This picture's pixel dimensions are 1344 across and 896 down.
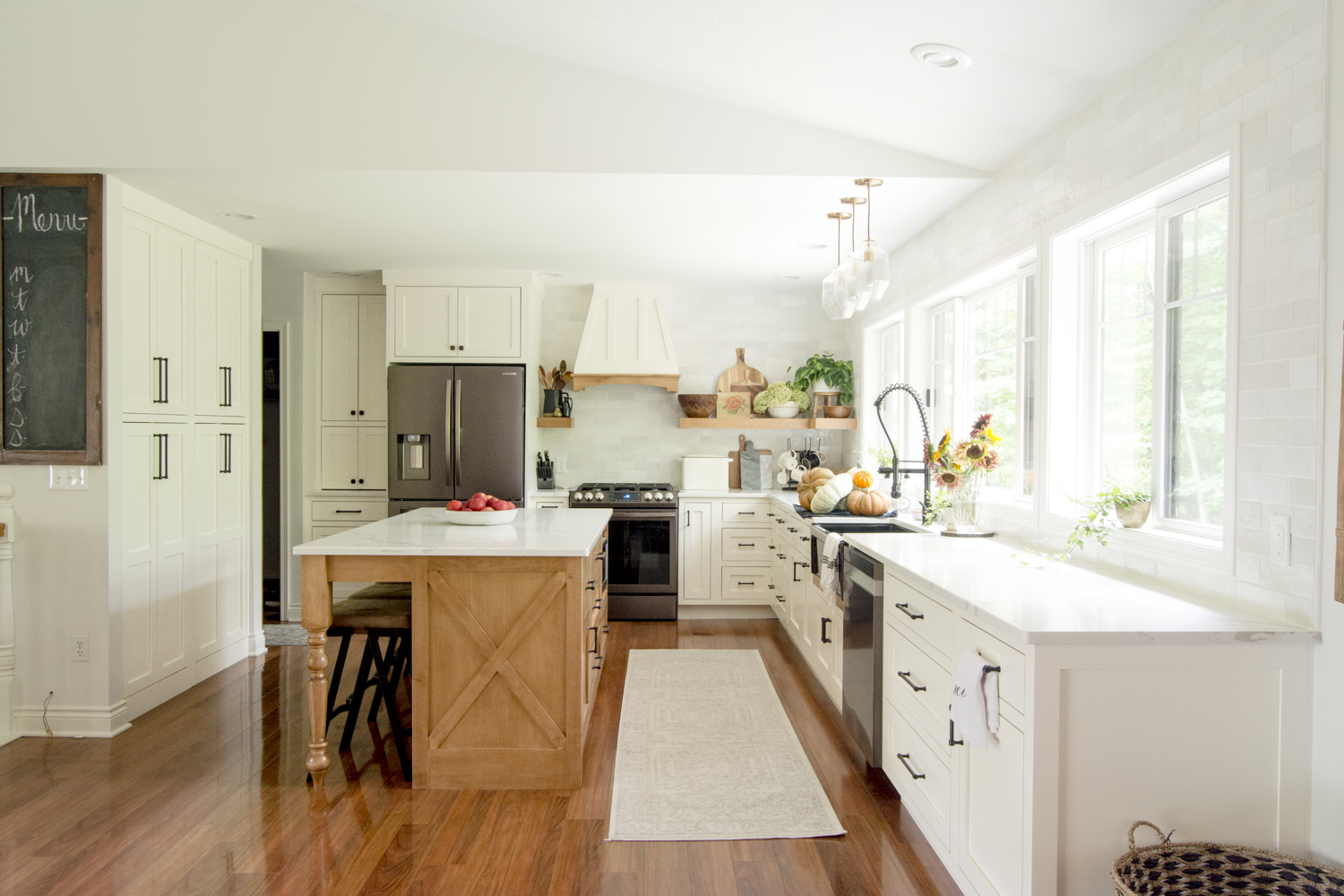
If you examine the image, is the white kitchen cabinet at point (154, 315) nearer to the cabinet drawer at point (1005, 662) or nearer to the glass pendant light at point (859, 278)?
the glass pendant light at point (859, 278)

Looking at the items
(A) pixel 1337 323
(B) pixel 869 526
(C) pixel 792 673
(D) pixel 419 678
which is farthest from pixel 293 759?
(A) pixel 1337 323

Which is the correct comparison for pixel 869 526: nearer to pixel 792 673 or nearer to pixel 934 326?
pixel 792 673

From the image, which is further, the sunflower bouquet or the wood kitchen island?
the sunflower bouquet

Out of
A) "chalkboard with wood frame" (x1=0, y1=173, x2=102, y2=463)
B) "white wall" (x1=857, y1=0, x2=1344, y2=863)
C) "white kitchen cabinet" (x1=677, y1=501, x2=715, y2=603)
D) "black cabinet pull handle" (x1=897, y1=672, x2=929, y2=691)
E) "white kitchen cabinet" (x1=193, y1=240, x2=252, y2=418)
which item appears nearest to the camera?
"white wall" (x1=857, y1=0, x2=1344, y2=863)

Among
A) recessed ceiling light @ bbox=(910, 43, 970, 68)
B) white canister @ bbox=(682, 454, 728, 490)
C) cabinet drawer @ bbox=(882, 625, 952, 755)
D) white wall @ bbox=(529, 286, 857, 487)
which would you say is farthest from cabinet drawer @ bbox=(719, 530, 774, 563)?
recessed ceiling light @ bbox=(910, 43, 970, 68)

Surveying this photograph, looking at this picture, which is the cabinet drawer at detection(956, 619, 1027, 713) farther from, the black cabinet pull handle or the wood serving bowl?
the wood serving bowl

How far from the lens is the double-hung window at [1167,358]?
2168 millimetres

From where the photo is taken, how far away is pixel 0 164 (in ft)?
10.8

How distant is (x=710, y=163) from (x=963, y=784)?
2505 mm

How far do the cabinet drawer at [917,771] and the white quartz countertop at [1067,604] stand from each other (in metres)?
0.49

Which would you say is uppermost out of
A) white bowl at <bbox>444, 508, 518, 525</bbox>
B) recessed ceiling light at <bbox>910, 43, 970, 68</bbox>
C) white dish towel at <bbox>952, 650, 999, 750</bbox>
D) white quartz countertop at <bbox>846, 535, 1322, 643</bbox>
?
recessed ceiling light at <bbox>910, 43, 970, 68</bbox>

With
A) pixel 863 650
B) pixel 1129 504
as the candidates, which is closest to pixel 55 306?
pixel 863 650

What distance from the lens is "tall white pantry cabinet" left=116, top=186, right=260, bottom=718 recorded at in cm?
349

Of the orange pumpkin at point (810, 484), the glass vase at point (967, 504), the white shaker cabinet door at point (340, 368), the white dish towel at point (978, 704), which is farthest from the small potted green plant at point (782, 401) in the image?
the white dish towel at point (978, 704)
